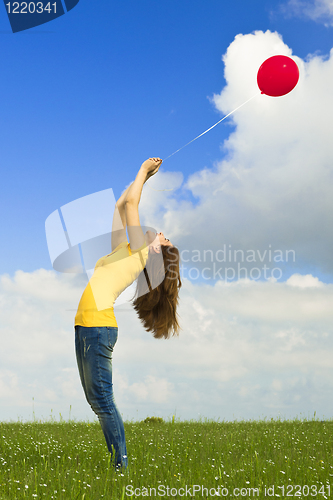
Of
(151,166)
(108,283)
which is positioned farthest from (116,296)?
(151,166)

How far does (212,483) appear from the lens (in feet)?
14.8

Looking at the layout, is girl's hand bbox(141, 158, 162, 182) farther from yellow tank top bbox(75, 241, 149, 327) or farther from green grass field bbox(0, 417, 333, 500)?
green grass field bbox(0, 417, 333, 500)

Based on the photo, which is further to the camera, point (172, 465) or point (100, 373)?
point (172, 465)

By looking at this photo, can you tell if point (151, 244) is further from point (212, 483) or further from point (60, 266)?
point (212, 483)

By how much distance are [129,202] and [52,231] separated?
58.0 inches

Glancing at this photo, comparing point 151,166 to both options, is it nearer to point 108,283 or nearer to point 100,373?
point 108,283

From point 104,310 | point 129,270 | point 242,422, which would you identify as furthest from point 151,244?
point 242,422

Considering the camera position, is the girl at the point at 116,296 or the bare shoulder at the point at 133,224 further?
the bare shoulder at the point at 133,224

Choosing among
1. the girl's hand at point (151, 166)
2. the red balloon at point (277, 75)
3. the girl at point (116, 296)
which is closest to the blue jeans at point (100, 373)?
the girl at point (116, 296)

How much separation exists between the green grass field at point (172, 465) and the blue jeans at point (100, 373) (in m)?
0.41

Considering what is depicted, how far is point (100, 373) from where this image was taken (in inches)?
177

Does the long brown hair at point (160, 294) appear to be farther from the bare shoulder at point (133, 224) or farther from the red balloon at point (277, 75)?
the red balloon at point (277, 75)

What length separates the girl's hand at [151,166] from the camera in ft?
17.5

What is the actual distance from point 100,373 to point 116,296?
34.6 inches
